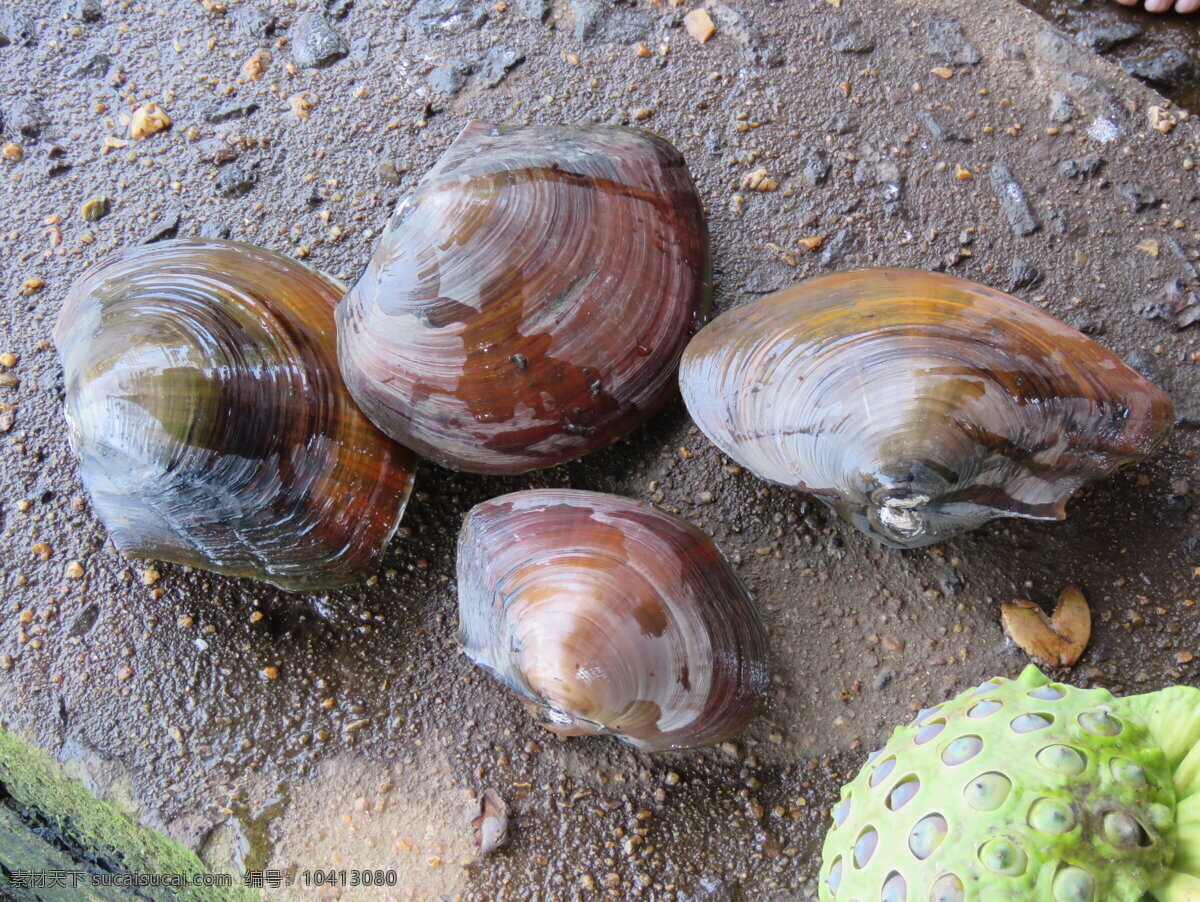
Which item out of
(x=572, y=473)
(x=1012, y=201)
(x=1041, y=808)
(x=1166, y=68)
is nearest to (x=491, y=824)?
(x=572, y=473)

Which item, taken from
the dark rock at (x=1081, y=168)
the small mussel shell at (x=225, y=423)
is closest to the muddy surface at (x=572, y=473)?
the dark rock at (x=1081, y=168)

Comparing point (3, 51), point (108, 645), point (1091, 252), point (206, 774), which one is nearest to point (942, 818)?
point (1091, 252)

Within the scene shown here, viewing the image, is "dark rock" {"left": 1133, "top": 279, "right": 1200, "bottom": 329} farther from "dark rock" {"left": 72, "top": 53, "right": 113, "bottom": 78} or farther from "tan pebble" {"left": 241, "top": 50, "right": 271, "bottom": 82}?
"dark rock" {"left": 72, "top": 53, "right": 113, "bottom": 78}

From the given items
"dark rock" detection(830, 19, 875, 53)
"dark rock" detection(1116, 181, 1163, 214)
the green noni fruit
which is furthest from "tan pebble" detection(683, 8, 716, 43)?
the green noni fruit

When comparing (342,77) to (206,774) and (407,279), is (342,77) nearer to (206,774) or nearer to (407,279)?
(407,279)

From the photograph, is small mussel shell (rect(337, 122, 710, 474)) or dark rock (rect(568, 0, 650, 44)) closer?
small mussel shell (rect(337, 122, 710, 474))

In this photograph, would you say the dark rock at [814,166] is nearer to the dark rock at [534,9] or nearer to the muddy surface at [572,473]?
the muddy surface at [572,473]

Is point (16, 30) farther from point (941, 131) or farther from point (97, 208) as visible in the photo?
point (941, 131)
